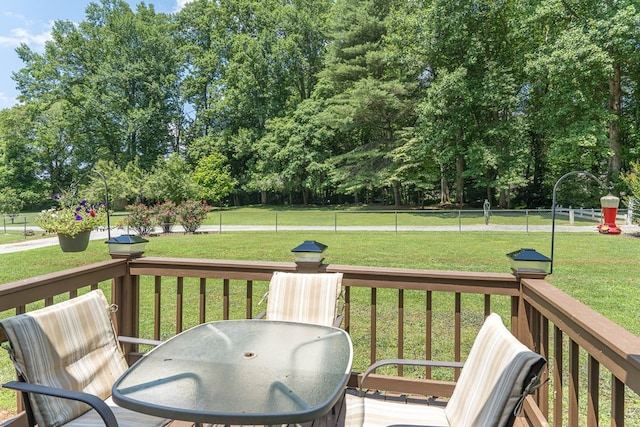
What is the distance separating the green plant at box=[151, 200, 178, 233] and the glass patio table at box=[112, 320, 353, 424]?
11677mm

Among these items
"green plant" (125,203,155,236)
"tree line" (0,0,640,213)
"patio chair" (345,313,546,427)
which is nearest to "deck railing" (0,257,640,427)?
"patio chair" (345,313,546,427)

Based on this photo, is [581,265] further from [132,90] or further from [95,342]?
[132,90]

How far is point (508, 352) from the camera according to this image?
1376 mm

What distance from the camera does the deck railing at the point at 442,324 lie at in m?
1.34

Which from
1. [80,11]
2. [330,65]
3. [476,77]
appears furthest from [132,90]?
[476,77]

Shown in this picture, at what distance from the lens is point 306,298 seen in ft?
7.75

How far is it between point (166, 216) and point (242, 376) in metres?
12.3

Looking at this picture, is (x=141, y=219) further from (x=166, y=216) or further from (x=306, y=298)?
(x=306, y=298)

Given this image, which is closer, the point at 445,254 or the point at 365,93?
the point at 445,254

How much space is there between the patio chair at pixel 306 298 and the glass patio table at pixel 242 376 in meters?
0.30

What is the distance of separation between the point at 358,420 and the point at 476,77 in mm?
20522

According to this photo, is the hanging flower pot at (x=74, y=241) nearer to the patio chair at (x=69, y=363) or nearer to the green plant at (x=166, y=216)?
the green plant at (x=166, y=216)

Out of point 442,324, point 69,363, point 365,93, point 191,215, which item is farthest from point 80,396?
point 365,93

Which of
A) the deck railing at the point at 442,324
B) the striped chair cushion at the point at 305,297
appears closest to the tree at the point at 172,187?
the deck railing at the point at 442,324
